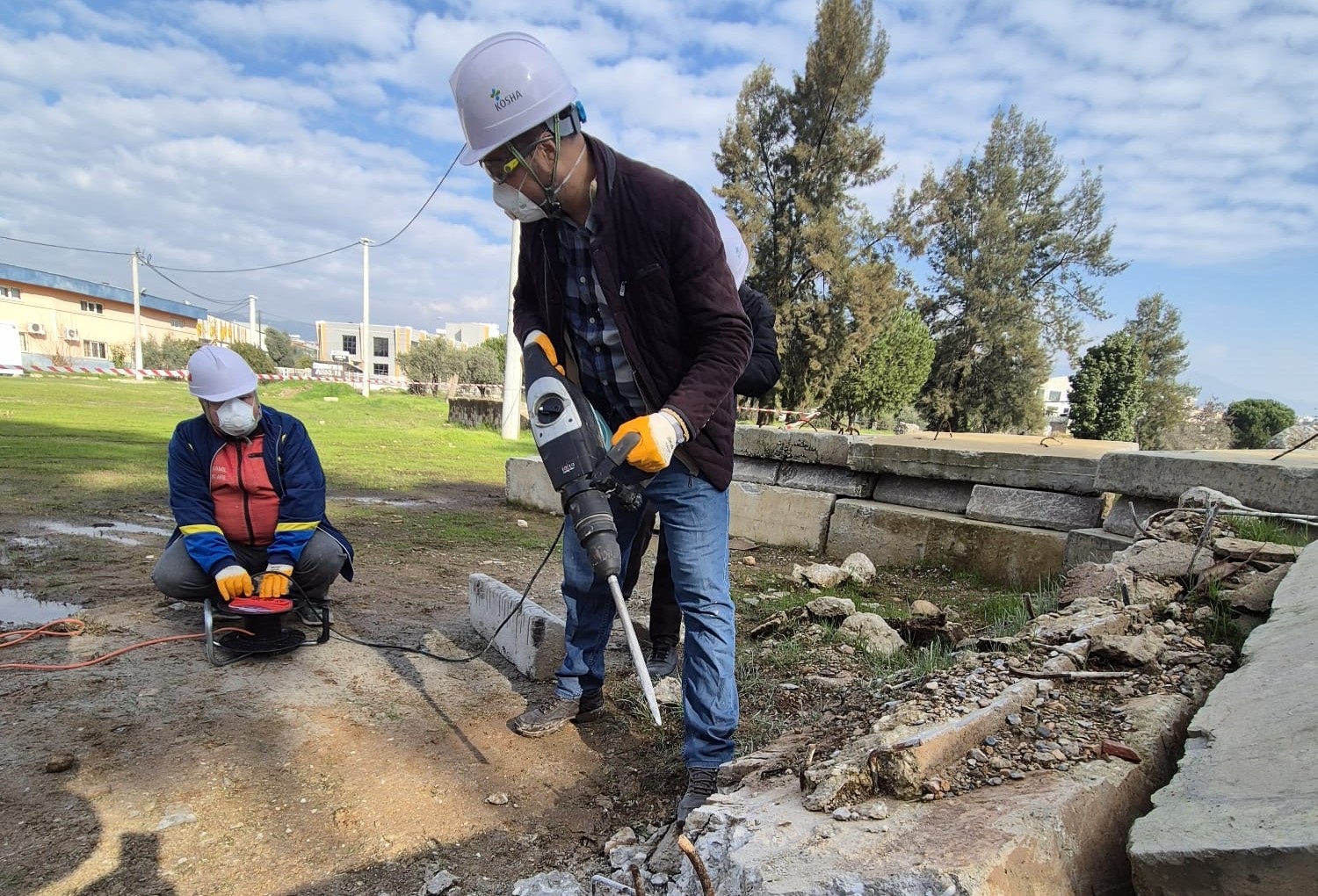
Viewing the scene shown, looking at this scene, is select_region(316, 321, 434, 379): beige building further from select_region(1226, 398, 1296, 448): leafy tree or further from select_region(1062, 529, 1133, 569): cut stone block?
select_region(1062, 529, 1133, 569): cut stone block

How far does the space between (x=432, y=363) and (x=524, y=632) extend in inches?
1579

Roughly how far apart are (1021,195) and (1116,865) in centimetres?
3302

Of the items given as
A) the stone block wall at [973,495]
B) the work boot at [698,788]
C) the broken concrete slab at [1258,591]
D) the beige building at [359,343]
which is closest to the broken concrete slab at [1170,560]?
the broken concrete slab at [1258,591]

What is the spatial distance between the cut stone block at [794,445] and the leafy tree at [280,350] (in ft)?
217

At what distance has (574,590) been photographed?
2590 mm

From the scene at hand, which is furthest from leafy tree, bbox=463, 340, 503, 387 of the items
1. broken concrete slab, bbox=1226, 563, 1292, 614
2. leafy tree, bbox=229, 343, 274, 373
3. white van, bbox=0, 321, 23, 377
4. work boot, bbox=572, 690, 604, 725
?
broken concrete slab, bbox=1226, 563, 1292, 614

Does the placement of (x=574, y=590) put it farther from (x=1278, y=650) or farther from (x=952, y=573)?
(x=952, y=573)

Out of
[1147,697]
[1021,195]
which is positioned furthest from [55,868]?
[1021,195]

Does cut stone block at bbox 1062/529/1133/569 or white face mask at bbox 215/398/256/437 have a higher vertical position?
white face mask at bbox 215/398/256/437

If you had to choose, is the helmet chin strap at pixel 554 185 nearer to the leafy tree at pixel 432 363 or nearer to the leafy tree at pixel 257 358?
the leafy tree at pixel 432 363

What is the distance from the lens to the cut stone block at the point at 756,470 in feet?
19.6

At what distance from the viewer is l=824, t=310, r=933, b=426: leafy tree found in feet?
73.9

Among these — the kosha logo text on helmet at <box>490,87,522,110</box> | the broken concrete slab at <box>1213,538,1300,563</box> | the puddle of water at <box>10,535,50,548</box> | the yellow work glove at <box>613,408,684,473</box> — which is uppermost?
the kosha logo text on helmet at <box>490,87,522,110</box>

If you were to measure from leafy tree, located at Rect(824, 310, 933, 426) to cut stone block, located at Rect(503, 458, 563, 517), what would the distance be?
16692 millimetres
